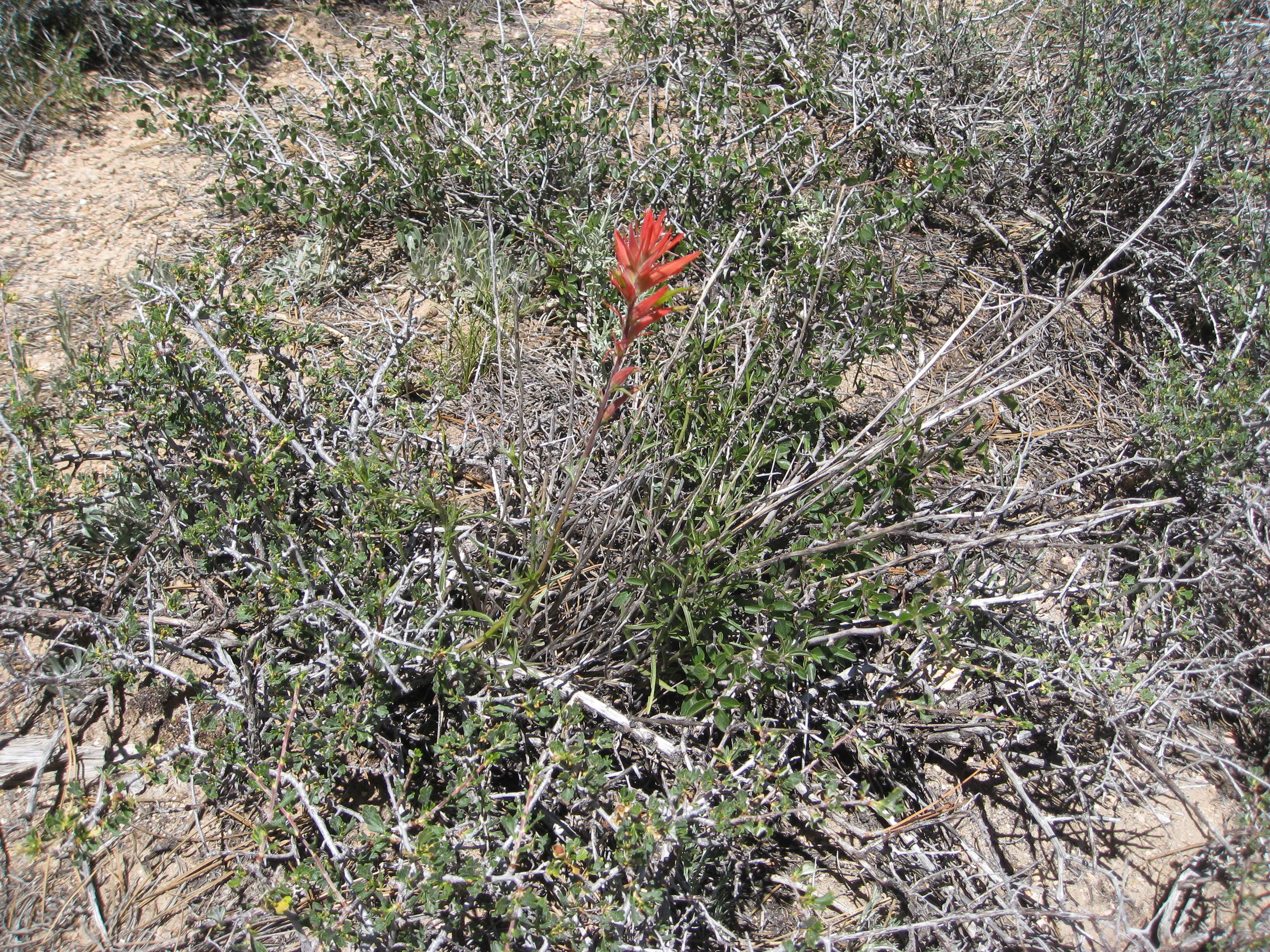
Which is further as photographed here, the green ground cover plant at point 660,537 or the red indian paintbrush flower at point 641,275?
the green ground cover plant at point 660,537

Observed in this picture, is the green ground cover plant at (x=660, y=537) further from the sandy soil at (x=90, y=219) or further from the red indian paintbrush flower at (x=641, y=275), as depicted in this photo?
the sandy soil at (x=90, y=219)

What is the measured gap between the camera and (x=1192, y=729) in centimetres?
211

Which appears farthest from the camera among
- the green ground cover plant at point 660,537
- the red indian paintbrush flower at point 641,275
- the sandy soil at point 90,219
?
the sandy soil at point 90,219

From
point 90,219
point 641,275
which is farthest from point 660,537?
point 90,219

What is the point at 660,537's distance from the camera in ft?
6.88

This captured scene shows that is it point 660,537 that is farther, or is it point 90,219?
point 90,219

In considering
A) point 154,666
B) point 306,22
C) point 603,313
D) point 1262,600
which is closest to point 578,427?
point 603,313

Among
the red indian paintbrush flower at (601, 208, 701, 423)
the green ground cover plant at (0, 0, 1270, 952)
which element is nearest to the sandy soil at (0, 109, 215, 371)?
the green ground cover plant at (0, 0, 1270, 952)

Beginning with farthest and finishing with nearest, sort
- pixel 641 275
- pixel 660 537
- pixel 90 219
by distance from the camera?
pixel 90 219 → pixel 660 537 → pixel 641 275

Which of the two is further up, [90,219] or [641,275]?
[641,275]

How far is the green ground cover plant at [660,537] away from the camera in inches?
72.7

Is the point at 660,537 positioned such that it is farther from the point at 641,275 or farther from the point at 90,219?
the point at 90,219

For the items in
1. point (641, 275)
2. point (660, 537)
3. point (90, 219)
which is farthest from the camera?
point (90, 219)

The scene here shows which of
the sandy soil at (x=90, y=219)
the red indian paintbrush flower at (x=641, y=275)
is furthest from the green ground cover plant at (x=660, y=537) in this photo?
the sandy soil at (x=90, y=219)
